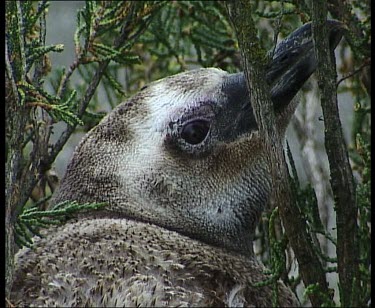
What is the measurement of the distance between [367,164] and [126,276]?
654 mm

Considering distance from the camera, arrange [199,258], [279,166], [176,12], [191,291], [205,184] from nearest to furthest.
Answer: [279,166] < [191,291] < [199,258] < [205,184] < [176,12]

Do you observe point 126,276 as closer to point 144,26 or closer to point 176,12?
point 144,26

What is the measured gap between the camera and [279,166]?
2201mm

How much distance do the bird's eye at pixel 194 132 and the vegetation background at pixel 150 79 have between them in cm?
27

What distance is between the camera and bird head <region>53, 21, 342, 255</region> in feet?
9.41

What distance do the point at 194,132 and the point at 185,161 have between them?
92 millimetres

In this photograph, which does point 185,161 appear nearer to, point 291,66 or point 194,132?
point 194,132

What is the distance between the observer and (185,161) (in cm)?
293

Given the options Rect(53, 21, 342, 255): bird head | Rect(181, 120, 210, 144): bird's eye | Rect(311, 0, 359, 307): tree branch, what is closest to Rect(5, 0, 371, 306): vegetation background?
Rect(311, 0, 359, 307): tree branch

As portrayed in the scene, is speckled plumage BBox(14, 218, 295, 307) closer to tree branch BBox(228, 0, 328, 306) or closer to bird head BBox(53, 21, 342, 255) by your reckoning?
bird head BBox(53, 21, 342, 255)

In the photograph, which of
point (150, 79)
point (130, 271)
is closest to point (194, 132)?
point (130, 271)

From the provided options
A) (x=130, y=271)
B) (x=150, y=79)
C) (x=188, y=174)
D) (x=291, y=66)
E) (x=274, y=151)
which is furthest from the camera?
(x=150, y=79)

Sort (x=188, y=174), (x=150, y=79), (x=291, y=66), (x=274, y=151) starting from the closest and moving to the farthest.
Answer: (x=274, y=151) → (x=291, y=66) → (x=188, y=174) → (x=150, y=79)

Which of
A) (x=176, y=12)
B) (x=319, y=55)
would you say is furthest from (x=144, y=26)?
(x=319, y=55)
